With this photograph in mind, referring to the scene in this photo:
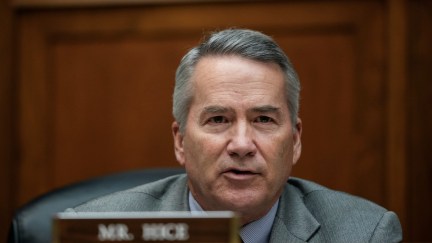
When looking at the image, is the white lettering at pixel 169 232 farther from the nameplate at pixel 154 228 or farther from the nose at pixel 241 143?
the nose at pixel 241 143

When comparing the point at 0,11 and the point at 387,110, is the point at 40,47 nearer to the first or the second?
the point at 0,11

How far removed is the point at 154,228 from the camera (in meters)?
1.25

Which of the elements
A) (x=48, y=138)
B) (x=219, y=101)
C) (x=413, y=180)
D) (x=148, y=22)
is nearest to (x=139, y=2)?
(x=148, y=22)

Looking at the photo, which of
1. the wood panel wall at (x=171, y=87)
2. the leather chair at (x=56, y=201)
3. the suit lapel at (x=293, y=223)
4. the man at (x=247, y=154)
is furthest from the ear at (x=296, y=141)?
the wood panel wall at (x=171, y=87)

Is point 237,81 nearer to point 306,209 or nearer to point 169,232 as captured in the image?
point 306,209

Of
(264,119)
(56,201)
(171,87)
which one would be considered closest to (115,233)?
(264,119)

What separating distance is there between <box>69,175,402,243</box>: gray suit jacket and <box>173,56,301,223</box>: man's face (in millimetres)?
94

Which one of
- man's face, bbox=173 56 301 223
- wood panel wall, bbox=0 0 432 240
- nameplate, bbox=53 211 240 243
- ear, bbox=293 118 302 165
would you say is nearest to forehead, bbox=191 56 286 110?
man's face, bbox=173 56 301 223

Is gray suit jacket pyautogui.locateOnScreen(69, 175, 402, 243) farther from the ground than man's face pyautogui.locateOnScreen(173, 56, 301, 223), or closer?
closer

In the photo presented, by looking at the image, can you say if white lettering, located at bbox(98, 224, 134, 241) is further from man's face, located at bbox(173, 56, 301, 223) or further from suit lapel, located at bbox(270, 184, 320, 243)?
suit lapel, located at bbox(270, 184, 320, 243)

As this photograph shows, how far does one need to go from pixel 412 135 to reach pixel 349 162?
29cm

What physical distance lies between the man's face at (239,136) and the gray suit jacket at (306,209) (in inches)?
3.7

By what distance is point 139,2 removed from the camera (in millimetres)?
3740

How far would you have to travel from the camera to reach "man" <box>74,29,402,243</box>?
2109mm
